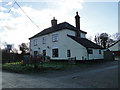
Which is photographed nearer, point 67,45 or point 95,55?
point 67,45

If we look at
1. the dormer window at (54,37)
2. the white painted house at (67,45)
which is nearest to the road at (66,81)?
the white painted house at (67,45)

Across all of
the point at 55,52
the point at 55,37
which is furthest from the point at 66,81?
the point at 55,37

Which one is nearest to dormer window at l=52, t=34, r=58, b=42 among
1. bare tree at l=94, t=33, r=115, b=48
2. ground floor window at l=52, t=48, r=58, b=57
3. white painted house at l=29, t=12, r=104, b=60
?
white painted house at l=29, t=12, r=104, b=60

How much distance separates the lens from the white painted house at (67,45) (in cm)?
1933

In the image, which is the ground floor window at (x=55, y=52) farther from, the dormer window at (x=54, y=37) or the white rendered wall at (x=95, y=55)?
the white rendered wall at (x=95, y=55)

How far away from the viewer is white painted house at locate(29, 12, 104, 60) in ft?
63.4

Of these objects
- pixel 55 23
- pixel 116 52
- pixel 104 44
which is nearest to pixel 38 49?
pixel 55 23

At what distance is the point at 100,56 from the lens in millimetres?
23516

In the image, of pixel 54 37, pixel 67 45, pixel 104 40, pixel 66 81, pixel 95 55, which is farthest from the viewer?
pixel 104 40

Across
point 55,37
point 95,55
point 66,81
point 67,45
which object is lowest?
point 66,81

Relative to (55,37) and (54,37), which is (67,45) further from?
(54,37)

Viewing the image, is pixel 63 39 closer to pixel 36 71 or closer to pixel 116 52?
pixel 36 71

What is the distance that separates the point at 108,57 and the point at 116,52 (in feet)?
45.2

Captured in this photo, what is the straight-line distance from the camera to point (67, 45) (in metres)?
20.9
